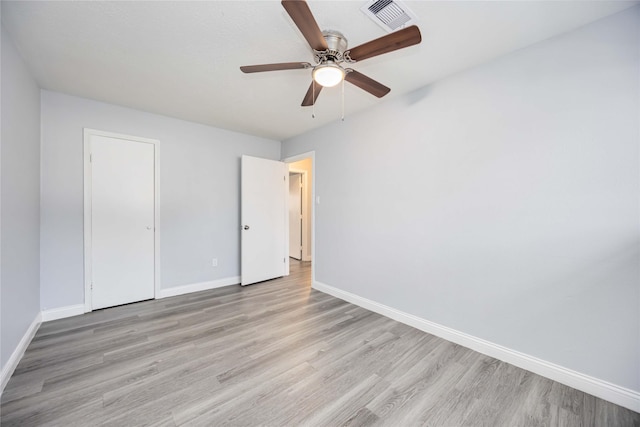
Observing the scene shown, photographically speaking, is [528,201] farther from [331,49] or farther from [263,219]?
[263,219]

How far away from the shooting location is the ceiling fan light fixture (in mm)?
1545

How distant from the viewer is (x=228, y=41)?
70.1 inches

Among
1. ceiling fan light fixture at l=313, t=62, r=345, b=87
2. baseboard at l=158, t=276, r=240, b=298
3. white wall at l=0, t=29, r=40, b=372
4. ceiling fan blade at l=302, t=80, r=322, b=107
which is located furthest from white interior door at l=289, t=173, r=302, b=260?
ceiling fan light fixture at l=313, t=62, r=345, b=87

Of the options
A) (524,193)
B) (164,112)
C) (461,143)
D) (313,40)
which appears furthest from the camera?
(164,112)

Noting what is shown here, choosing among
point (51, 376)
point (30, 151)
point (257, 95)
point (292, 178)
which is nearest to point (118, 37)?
point (257, 95)

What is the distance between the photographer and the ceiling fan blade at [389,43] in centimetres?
130

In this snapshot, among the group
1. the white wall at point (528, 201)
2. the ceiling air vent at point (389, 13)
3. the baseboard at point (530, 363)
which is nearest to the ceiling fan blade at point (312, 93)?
the ceiling air vent at point (389, 13)

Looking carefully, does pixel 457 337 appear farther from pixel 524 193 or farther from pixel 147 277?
pixel 147 277

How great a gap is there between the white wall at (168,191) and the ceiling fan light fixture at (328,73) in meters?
2.59

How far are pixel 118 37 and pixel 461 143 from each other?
9.26ft

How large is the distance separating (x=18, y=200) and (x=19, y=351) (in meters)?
1.20

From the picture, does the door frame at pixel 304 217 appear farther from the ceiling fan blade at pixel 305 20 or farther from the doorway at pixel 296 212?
the ceiling fan blade at pixel 305 20

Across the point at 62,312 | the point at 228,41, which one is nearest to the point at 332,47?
the point at 228,41

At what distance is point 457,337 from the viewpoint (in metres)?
2.21
